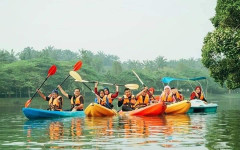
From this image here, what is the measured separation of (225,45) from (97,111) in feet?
23.2

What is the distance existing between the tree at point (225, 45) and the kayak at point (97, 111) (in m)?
6.30

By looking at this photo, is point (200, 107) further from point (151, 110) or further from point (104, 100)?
point (104, 100)

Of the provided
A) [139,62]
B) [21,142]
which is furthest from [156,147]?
[139,62]

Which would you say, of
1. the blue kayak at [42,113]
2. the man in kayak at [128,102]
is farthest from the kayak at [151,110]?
the blue kayak at [42,113]

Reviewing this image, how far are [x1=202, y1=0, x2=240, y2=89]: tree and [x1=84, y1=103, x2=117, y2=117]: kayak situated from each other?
630 centimetres

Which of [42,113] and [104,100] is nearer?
[42,113]

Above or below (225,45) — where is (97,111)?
below

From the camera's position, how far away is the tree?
22.5 metres

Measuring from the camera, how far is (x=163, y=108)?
21.5 meters

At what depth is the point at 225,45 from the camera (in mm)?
22578

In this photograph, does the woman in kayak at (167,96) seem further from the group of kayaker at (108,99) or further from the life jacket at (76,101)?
the life jacket at (76,101)

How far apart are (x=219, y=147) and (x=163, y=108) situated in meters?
11.8

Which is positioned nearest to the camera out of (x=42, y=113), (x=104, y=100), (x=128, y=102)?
(x=42, y=113)

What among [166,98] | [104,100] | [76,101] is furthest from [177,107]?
[76,101]
